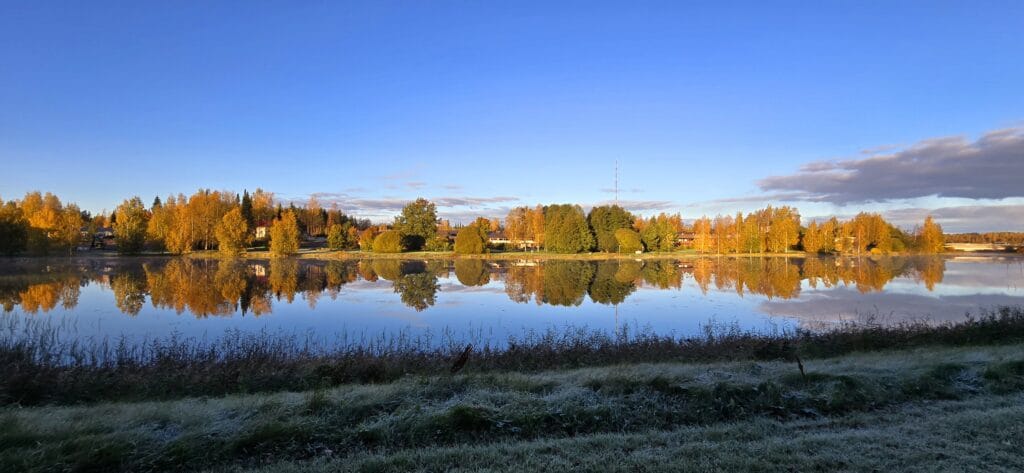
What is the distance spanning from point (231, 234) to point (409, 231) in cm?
2632

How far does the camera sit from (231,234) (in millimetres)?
69312

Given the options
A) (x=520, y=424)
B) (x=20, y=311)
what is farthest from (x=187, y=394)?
(x=20, y=311)

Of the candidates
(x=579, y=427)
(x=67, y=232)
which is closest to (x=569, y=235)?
(x=67, y=232)

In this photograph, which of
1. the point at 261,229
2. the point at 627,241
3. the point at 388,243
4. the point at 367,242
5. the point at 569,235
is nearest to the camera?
the point at 388,243

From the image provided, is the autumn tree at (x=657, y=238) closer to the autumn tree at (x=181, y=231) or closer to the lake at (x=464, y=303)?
the lake at (x=464, y=303)

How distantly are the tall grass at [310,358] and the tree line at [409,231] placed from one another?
193 feet

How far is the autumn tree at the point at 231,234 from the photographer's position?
69250 millimetres

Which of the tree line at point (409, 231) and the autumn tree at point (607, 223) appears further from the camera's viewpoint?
the autumn tree at point (607, 223)

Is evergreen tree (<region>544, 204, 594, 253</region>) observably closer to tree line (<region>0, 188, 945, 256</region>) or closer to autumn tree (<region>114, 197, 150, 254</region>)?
tree line (<region>0, 188, 945, 256</region>)

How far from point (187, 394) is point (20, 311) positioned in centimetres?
1726

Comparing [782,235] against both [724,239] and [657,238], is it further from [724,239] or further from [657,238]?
[657,238]

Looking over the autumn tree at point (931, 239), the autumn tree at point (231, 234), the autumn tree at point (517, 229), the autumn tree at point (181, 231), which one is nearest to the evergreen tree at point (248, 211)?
the autumn tree at point (181, 231)

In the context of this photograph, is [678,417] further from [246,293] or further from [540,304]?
[246,293]

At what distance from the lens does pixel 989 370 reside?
7.63 meters
